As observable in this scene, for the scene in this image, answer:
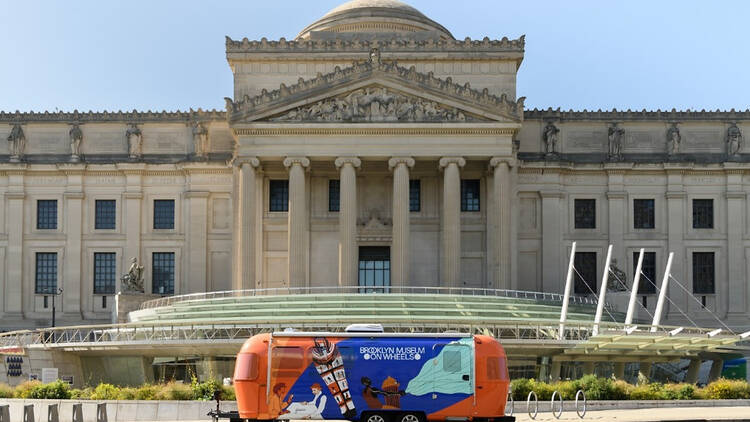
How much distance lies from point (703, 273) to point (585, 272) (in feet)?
30.2

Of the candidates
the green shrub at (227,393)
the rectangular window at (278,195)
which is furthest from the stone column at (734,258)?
the green shrub at (227,393)

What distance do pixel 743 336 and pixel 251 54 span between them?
141ft

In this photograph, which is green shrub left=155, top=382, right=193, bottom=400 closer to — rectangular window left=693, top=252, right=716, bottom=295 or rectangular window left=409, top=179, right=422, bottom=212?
rectangular window left=409, top=179, right=422, bottom=212

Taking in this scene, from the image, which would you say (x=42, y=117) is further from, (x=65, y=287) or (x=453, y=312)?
(x=453, y=312)

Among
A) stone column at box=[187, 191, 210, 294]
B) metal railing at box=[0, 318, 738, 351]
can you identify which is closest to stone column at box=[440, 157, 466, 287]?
metal railing at box=[0, 318, 738, 351]

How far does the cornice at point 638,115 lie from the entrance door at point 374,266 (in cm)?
1610

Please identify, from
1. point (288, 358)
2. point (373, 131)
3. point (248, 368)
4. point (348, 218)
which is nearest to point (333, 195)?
A: point (348, 218)

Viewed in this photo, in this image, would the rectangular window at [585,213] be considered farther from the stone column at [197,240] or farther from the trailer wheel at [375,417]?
the trailer wheel at [375,417]

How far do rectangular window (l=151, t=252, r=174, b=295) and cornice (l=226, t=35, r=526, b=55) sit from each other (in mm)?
16762

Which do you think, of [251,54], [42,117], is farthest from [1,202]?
[251,54]

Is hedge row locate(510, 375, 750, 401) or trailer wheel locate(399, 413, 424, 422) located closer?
trailer wheel locate(399, 413, 424, 422)

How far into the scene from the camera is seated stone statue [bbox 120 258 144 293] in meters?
77.9

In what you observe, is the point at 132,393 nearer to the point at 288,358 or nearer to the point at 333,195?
the point at 288,358

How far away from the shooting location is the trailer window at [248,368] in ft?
120
